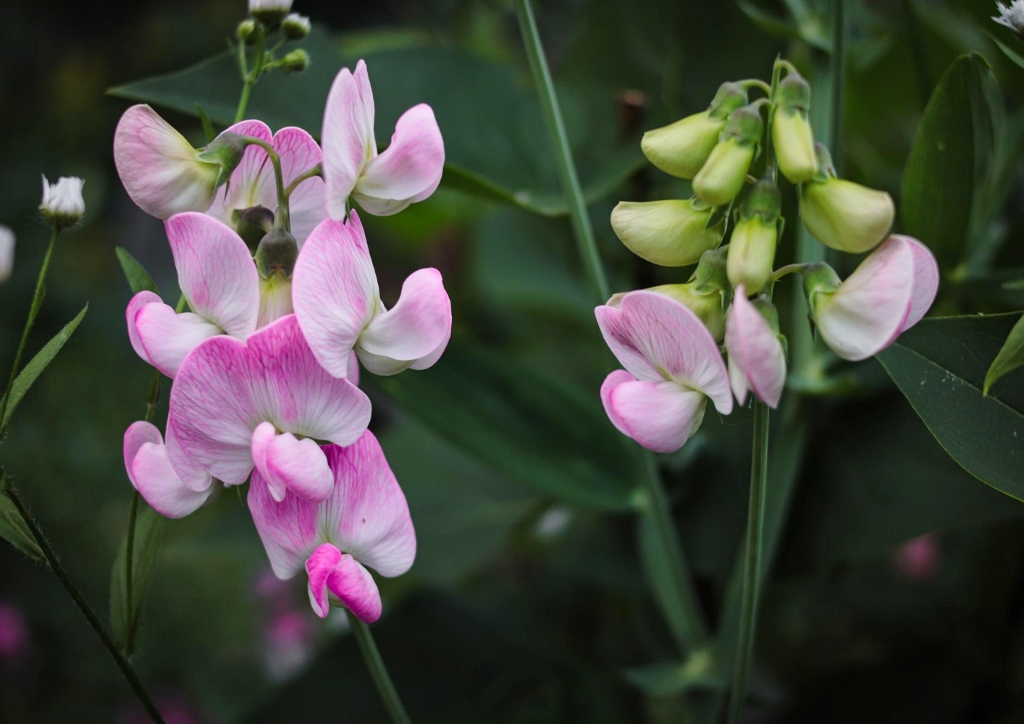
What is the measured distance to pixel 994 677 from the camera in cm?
60

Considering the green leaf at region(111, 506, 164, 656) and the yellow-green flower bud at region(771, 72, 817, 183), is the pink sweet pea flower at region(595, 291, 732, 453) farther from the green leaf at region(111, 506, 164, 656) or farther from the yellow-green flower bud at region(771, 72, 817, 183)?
the green leaf at region(111, 506, 164, 656)

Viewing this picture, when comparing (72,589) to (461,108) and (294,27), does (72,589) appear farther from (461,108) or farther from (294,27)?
(461,108)

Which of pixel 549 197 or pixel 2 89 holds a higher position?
pixel 549 197

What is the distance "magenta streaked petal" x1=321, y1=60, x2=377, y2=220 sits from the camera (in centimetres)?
26

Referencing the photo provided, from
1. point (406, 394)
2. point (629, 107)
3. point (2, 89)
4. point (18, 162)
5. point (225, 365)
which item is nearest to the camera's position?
point (225, 365)

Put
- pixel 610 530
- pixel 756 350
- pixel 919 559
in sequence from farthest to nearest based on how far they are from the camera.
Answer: pixel 919 559, pixel 610 530, pixel 756 350

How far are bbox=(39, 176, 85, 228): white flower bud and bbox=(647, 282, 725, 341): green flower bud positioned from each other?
19cm

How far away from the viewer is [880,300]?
253 mm

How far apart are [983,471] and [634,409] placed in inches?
5.0

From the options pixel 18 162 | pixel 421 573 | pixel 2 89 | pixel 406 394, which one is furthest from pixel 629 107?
pixel 2 89

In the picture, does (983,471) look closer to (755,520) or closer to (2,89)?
(755,520)

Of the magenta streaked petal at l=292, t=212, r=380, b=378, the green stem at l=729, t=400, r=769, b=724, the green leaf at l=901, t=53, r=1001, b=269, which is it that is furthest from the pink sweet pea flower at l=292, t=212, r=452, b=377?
the green leaf at l=901, t=53, r=1001, b=269

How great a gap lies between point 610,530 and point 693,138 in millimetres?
407

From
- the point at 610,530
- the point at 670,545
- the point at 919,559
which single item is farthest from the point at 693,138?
the point at 919,559
